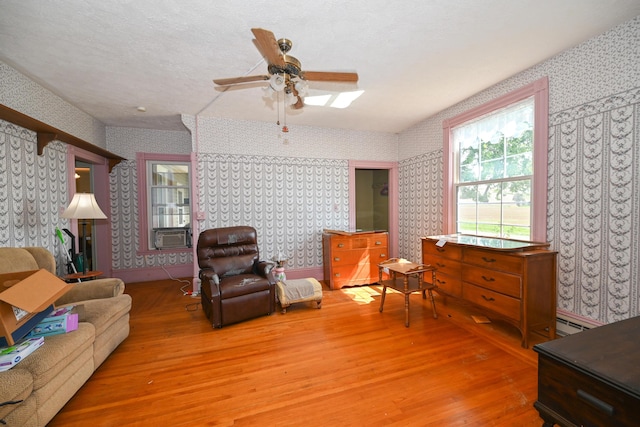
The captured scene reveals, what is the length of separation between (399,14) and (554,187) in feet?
7.20

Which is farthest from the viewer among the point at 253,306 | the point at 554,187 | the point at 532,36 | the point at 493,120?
the point at 493,120

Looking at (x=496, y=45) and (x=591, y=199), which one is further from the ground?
(x=496, y=45)

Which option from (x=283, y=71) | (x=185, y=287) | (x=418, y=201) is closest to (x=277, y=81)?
(x=283, y=71)

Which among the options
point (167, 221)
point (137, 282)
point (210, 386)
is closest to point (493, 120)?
point (210, 386)

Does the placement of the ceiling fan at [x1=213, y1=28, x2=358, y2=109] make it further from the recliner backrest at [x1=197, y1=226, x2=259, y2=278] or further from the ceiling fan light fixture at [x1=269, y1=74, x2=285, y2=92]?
the recliner backrest at [x1=197, y1=226, x2=259, y2=278]

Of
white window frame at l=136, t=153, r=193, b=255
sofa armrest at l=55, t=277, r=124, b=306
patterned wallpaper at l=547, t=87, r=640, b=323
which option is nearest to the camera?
patterned wallpaper at l=547, t=87, r=640, b=323

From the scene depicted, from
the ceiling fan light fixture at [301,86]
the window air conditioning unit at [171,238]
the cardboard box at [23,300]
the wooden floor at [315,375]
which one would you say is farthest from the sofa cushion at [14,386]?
the window air conditioning unit at [171,238]

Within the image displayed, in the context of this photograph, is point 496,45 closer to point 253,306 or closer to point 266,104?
point 266,104

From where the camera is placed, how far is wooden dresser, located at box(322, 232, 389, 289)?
13.5ft

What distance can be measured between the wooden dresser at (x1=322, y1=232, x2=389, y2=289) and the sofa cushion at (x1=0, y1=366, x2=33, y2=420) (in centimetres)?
322

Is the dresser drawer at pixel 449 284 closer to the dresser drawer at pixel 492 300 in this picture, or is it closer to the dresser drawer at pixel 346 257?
the dresser drawer at pixel 492 300

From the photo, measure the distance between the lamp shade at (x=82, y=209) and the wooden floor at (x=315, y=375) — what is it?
1.34m

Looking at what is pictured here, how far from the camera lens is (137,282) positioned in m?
4.56

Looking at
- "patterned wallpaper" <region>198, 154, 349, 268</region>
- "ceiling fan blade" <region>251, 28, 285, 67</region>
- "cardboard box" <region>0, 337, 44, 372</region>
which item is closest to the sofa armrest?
"cardboard box" <region>0, 337, 44, 372</region>
